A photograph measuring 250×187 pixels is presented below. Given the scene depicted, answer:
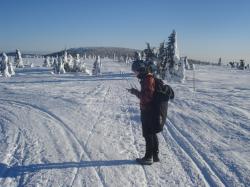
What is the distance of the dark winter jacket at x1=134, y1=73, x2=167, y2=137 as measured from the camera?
7727 mm

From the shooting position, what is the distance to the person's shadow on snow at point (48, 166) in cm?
729

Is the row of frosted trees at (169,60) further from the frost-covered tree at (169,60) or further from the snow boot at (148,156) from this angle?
the snow boot at (148,156)

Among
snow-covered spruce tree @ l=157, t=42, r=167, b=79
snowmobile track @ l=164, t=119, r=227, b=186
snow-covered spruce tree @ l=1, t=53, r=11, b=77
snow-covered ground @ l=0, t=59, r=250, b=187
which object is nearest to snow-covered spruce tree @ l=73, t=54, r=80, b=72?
snow-covered spruce tree @ l=1, t=53, r=11, b=77

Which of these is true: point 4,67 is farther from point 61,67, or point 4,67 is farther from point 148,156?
point 148,156

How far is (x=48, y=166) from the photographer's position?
25.3 ft

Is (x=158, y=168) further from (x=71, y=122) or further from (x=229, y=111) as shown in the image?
(x=229, y=111)

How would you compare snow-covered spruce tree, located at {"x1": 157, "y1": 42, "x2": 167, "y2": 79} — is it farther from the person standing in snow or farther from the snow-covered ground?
the person standing in snow

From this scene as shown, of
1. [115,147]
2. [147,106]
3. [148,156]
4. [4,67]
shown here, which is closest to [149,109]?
[147,106]

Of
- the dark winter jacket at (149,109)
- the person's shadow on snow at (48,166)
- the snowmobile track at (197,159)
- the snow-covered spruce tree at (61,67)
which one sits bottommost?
the snow-covered spruce tree at (61,67)

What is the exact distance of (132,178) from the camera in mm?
7059

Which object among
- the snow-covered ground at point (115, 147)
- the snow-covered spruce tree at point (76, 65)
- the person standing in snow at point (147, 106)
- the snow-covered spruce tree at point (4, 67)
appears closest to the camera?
the snow-covered ground at point (115, 147)

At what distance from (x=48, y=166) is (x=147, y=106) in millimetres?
2438

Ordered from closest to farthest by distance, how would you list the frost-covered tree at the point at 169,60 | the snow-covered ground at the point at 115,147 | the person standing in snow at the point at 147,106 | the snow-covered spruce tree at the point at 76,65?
the snow-covered ground at the point at 115,147, the person standing in snow at the point at 147,106, the frost-covered tree at the point at 169,60, the snow-covered spruce tree at the point at 76,65

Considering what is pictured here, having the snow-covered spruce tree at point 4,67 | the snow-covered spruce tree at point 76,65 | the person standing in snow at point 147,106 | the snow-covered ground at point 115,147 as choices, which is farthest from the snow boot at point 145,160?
the snow-covered spruce tree at point 76,65
